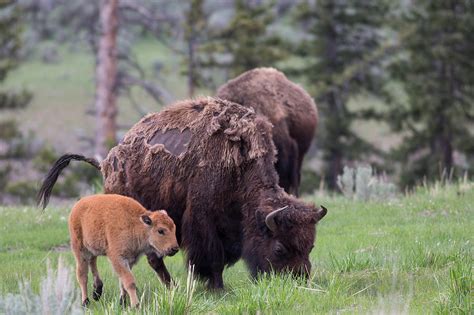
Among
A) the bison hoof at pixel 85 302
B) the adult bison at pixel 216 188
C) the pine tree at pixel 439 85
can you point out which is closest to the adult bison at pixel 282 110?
the adult bison at pixel 216 188

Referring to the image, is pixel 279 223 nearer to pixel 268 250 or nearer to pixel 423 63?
pixel 268 250

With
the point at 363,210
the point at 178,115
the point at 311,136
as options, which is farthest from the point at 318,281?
the point at 311,136

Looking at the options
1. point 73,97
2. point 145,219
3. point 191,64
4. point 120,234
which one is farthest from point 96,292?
point 73,97

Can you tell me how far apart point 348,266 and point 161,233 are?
2183mm

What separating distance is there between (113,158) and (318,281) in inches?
121

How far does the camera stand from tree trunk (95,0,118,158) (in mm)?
25062

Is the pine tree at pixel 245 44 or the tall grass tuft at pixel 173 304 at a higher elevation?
the pine tree at pixel 245 44

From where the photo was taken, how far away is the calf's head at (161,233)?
8.05 meters

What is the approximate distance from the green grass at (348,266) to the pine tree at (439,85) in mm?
15446

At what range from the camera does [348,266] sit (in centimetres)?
904

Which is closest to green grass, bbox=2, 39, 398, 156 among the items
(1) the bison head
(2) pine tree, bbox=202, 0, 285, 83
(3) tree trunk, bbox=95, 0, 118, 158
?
(2) pine tree, bbox=202, 0, 285, 83

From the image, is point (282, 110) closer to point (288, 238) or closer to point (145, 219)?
point (288, 238)

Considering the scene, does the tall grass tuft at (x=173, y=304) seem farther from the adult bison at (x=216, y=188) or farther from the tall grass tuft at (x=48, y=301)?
the adult bison at (x=216, y=188)

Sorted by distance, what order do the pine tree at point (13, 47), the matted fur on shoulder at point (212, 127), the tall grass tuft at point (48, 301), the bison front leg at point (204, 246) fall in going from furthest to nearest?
1. the pine tree at point (13, 47)
2. the matted fur on shoulder at point (212, 127)
3. the bison front leg at point (204, 246)
4. the tall grass tuft at point (48, 301)
